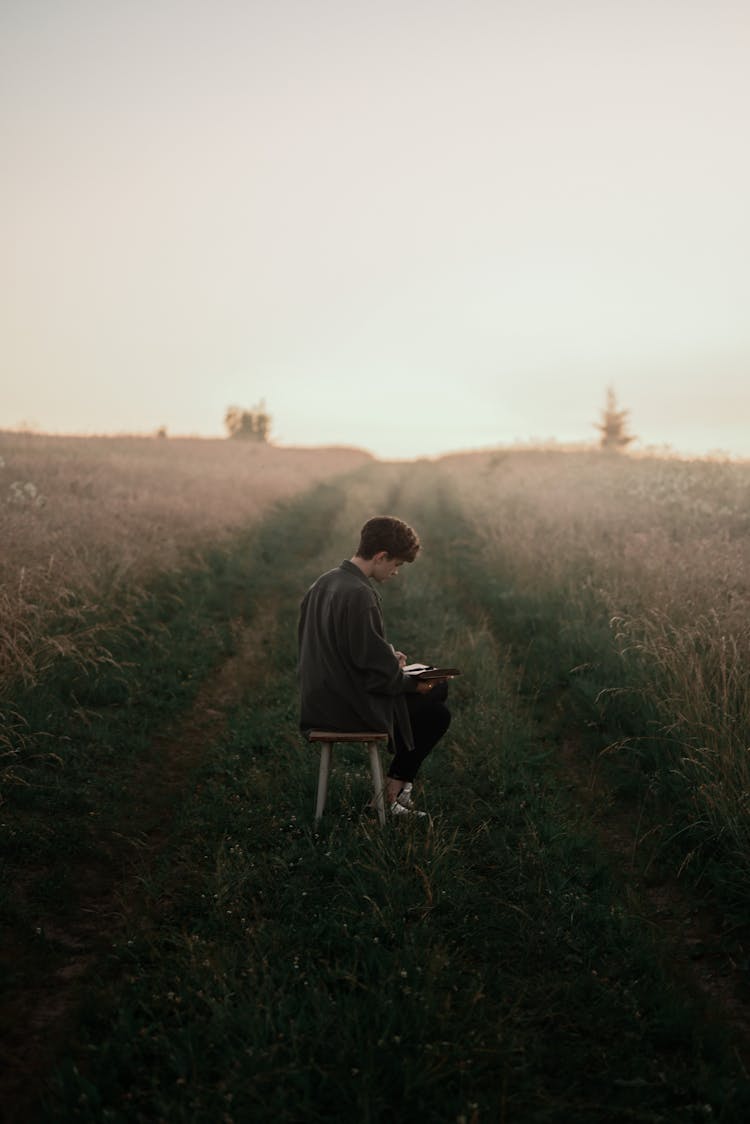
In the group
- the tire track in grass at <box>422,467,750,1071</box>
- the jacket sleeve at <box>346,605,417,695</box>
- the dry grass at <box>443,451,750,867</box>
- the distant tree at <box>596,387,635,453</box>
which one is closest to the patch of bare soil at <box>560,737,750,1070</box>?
the tire track in grass at <box>422,467,750,1071</box>

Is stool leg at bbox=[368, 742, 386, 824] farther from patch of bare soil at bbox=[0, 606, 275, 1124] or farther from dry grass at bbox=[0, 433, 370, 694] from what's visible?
dry grass at bbox=[0, 433, 370, 694]

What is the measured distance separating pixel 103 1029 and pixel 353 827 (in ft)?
6.30

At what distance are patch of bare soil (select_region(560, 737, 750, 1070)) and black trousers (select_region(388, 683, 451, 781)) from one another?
1353 mm

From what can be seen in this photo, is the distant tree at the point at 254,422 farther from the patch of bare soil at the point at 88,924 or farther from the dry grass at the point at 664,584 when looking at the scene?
the patch of bare soil at the point at 88,924

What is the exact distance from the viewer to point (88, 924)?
13.5ft

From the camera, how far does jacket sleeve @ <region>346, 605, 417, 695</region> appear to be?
181 inches

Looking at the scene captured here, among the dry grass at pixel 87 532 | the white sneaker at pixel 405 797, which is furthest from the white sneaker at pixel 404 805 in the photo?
the dry grass at pixel 87 532

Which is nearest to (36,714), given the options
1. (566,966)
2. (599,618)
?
(566,966)

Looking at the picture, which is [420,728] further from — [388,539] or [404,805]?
[388,539]

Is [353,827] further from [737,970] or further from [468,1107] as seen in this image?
[737,970]

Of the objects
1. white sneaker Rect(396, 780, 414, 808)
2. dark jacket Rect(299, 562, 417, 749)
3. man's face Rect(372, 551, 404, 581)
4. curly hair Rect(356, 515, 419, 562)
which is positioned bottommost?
white sneaker Rect(396, 780, 414, 808)

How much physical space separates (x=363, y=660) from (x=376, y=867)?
129 centimetres

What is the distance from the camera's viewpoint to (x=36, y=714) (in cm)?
611

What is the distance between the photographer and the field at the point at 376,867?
9.82ft
